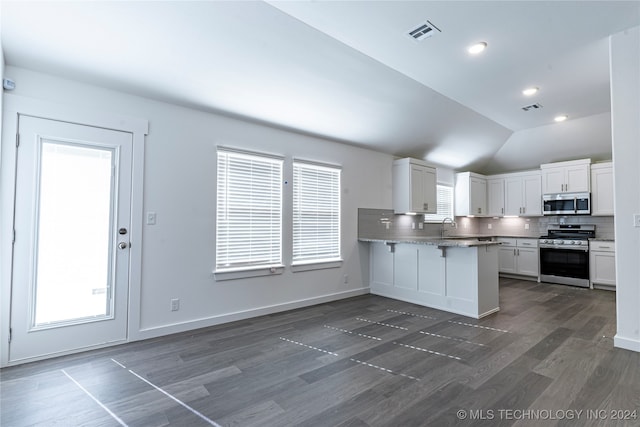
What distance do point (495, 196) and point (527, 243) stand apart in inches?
53.8

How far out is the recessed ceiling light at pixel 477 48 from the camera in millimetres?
3121

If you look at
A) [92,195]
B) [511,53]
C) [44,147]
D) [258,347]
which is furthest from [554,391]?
[44,147]

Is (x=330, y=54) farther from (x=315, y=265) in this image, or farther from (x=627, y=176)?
(x=627, y=176)

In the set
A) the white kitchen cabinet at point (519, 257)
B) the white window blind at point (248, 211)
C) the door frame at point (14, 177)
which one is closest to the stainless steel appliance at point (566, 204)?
the white kitchen cabinet at point (519, 257)

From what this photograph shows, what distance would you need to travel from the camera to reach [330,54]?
3.24 meters

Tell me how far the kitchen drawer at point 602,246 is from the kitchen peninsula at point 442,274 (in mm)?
2822

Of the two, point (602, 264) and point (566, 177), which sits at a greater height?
point (566, 177)

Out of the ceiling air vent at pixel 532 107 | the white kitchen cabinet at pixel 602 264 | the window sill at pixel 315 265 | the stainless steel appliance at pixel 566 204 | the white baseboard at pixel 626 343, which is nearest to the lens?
the white baseboard at pixel 626 343

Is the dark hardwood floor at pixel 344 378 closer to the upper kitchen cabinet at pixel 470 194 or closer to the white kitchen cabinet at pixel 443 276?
the white kitchen cabinet at pixel 443 276

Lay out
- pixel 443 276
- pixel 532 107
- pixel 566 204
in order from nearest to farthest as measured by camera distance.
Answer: pixel 443 276, pixel 532 107, pixel 566 204

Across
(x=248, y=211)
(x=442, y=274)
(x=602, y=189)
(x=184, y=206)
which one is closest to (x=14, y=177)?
(x=184, y=206)

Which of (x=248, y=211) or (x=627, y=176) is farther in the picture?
(x=248, y=211)

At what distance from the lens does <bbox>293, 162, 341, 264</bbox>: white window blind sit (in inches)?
183

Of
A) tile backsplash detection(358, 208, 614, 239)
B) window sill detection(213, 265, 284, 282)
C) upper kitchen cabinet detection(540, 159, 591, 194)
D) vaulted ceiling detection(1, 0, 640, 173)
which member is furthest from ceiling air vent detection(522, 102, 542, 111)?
window sill detection(213, 265, 284, 282)
